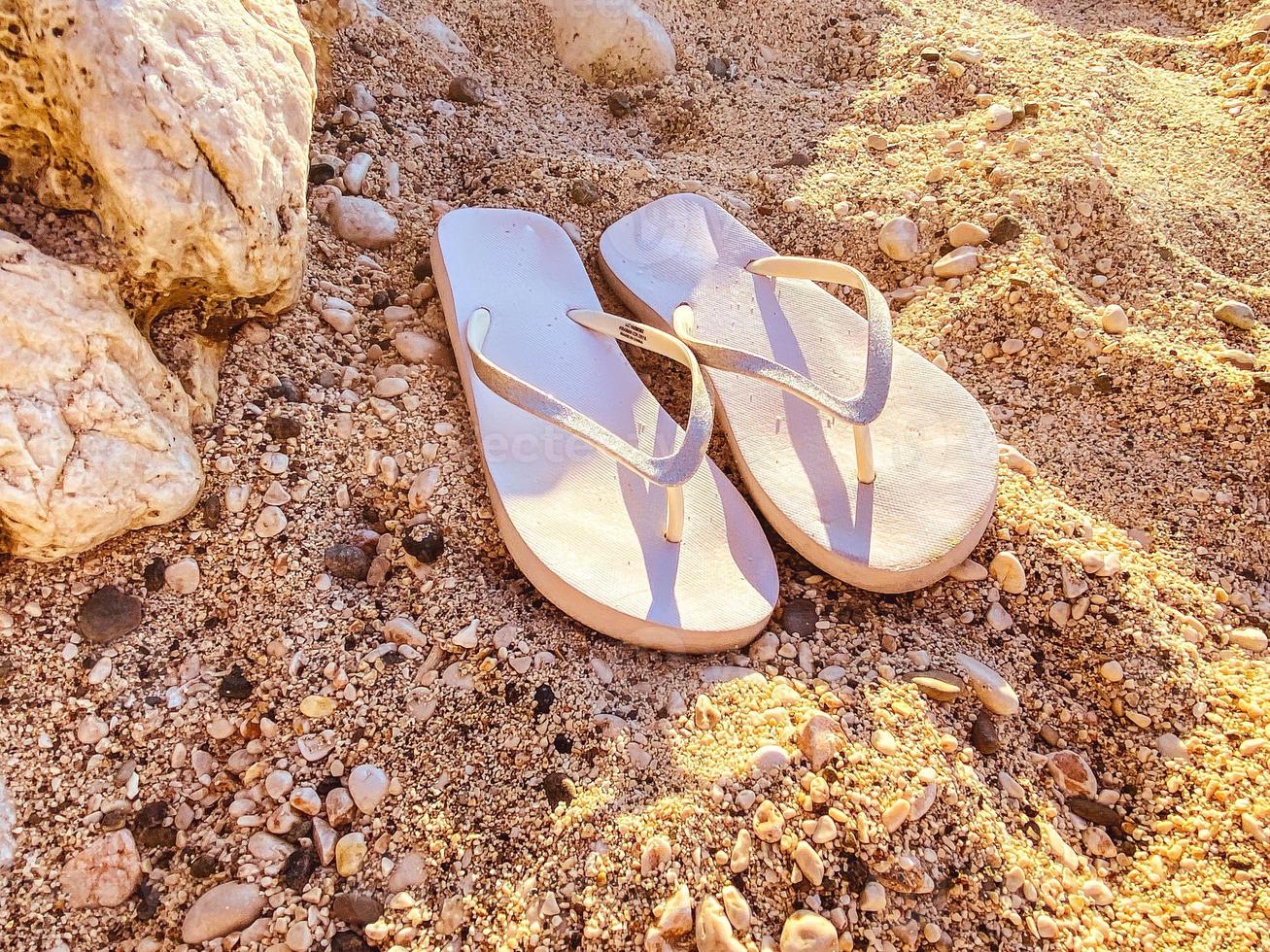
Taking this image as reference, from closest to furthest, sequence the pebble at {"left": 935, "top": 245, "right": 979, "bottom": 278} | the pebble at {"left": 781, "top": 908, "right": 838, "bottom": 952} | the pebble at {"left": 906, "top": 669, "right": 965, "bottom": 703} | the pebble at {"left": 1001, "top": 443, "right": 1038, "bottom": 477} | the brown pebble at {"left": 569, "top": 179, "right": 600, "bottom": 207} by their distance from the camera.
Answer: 1. the pebble at {"left": 781, "top": 908, "right": 838, "bottom": 952}
2. the pebble at {"left": 906, "top": 669, "right": 965, "bottom": 703}
3. the pebble at {"left": 1001, "top": 443, "right": 1038, "bottom": 477}
4. the pebble at {"left": 935, "top": 245, "right": 979, "bottom": 278}
5. the brown pebble at {"left": 569, "top": 179, "right": 600, "bottom": 207}

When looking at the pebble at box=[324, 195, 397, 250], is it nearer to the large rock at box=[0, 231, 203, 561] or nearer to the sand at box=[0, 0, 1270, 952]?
the sand at box=[0, 0, 1270, 952]

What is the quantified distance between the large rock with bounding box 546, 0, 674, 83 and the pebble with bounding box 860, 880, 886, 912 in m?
1.80

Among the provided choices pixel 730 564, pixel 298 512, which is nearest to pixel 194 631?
pixel 298 512

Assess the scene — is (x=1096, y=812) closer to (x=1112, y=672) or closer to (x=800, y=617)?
(x=1112, y=672)

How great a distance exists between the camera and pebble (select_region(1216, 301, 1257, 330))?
1.43 metres

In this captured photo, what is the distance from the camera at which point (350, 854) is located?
88 cm

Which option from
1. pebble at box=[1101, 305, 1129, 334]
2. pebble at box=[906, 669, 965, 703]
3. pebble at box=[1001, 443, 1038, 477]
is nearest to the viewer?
pebble at box=[906, 669, 965, 703]

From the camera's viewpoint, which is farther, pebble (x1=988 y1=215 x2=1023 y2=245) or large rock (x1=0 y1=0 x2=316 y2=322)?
pebble (x1=988 y1=215 x2=1023 y2=245)

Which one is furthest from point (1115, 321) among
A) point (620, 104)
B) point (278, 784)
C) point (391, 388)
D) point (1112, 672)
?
point (278, 784)

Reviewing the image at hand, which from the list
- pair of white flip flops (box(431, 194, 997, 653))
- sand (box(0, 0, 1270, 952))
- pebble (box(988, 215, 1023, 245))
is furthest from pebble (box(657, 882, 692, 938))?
pebble (box(988, 215, 1023, 245))

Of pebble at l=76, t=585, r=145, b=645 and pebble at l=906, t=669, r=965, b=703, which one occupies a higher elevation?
pebble at l=906, t=669, r=965, b=703

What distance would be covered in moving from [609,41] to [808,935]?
1.88m

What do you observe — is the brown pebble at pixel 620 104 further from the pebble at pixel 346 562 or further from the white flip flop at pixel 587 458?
the pebble at pixel 346 562

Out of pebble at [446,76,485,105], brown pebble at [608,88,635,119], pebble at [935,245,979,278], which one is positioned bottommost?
pebble at [446,76,485,105]
